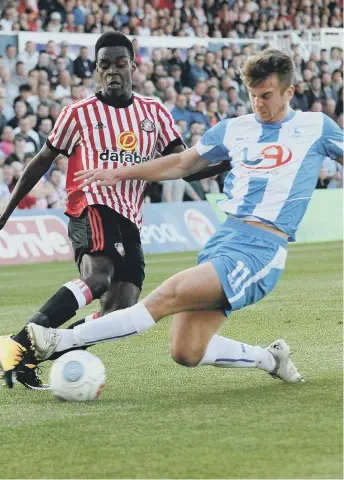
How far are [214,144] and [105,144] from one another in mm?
1217

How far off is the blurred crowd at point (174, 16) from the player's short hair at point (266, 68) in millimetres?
16016

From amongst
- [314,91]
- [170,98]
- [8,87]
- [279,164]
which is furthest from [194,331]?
[314,91]

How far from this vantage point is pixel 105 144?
7270 mm

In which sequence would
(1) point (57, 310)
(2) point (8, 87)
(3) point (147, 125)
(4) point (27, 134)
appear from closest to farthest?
(1) point (57, 310) < (3) point (147, 125) < (4) point (27, 134) < (2) point (8, 87)

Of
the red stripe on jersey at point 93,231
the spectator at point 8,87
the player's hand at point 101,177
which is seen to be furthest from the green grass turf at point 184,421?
the spectator at point 8,87

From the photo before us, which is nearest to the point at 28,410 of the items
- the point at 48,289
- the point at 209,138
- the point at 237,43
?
the point at 209,138

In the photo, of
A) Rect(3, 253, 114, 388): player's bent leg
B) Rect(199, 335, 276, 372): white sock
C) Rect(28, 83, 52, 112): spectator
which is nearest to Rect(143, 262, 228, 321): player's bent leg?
Rect(199, 335, 276, 372): white sock

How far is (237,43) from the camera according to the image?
84.7ft

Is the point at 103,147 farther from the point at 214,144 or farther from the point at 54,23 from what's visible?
the point at 54,23

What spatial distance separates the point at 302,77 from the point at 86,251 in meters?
20.0

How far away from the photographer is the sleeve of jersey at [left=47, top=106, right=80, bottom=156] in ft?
23.8

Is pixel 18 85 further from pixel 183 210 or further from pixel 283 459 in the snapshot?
pixel 283 459

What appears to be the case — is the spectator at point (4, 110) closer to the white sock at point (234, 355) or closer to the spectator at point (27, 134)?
the spectator at point (27, 134)

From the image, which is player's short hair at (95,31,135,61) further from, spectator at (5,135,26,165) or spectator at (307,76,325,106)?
spectator at (307,76,325,106)
